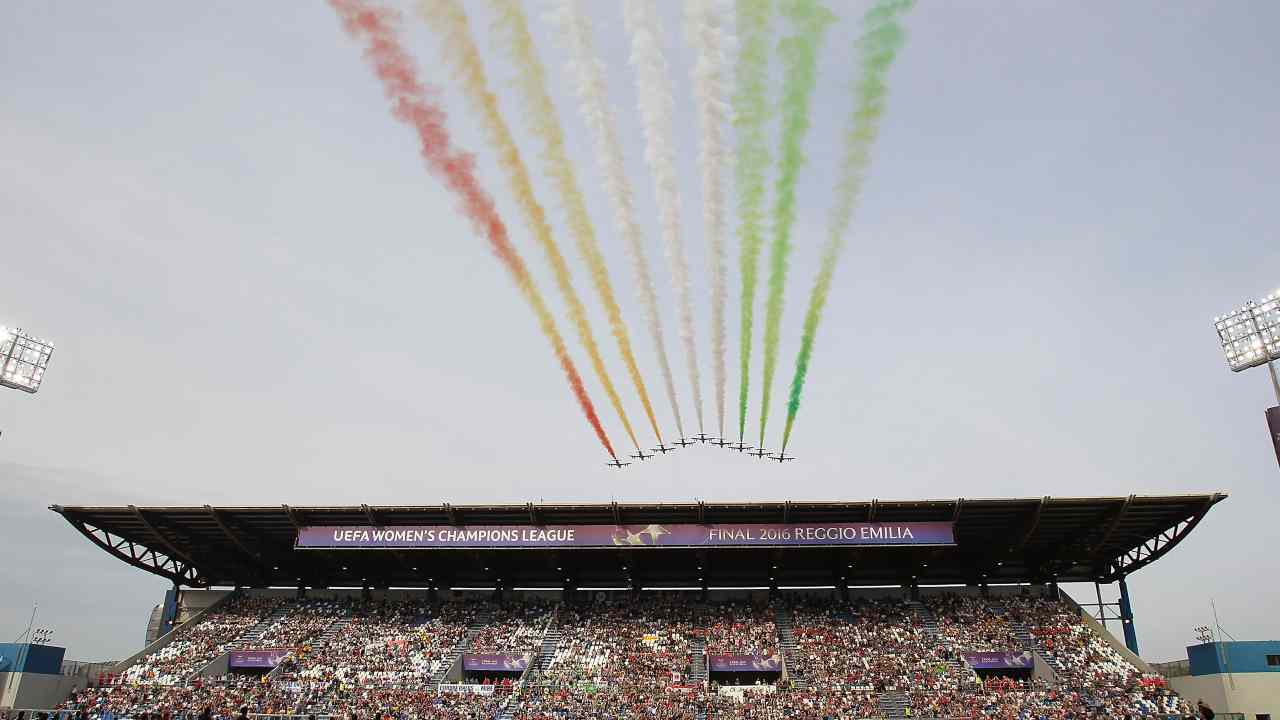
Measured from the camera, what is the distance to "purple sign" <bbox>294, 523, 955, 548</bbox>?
52750 millimetres

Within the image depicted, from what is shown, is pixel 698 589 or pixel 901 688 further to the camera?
pixel 698 589

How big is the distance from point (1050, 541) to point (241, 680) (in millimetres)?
51470

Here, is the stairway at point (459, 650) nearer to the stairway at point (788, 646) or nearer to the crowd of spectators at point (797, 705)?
the crowd of spectators at point (797, 705)

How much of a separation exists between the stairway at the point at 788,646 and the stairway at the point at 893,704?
424cm

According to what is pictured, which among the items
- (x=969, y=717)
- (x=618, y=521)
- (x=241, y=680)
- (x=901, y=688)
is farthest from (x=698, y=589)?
(x=241, y=680)

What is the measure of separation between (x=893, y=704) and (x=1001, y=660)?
342 inches

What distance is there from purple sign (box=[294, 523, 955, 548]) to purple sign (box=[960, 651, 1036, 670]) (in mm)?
6738

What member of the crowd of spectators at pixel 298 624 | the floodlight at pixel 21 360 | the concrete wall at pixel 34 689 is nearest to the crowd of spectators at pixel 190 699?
the concrete wall at pixel 34 689

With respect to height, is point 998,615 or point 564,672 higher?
point 998,615

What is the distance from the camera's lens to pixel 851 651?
51719 millimetres

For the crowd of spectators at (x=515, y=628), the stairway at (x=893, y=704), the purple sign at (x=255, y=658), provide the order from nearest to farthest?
the stairway at (x=893, y=704) < the crowd of spectators at (x=515, y=628) < the purple sign at (x=255, y=658)

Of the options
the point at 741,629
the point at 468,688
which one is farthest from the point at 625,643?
the point at 468,688

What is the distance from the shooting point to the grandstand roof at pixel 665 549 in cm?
5244

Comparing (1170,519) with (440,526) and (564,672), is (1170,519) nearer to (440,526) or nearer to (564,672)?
(564,672)
